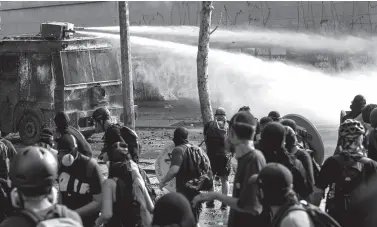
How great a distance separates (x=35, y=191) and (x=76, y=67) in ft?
44.1

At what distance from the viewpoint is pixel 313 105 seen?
74.2 ft

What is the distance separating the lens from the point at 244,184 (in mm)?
5699

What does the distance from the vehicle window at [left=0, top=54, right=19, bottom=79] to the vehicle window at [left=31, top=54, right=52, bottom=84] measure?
0.53m

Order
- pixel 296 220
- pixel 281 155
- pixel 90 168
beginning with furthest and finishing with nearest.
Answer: pixel 90 168 < pixel 281 155 < pixel 296 220

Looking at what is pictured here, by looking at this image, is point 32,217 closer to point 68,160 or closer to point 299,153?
point 68,160

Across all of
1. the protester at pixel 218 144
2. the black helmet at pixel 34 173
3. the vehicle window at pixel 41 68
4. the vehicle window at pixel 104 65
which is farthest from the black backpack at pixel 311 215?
the vehicle window at pixel 104 65

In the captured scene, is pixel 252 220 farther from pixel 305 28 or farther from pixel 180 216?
pixel 305 28

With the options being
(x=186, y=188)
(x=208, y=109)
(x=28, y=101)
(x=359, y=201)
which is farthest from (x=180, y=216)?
(x=28, y=101)

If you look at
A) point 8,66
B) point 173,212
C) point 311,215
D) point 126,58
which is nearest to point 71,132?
point 311,215

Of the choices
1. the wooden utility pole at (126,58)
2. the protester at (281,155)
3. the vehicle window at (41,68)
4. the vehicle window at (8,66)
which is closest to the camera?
the protester at (281,155)

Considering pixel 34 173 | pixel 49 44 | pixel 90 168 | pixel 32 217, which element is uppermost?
pixel 49 44

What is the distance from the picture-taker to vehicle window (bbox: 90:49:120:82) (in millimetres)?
17656

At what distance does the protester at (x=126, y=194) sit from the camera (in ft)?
20.4

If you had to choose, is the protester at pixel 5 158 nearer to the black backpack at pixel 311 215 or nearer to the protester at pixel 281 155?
the protester at pixel 281 155
